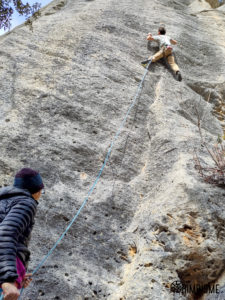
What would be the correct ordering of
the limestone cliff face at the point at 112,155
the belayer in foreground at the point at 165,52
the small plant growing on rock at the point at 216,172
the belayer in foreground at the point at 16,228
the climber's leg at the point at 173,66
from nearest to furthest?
the belayer in foreground at the point at 16,228 < the limestone cliff face at the point at 112,155 < the small plant growing on rock at the point at 216,172 < the climber's leg at the point at 173,66 < the belayer in foreground at the point at 165,52

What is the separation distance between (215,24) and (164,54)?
14.0ft

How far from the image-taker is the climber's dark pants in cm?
891

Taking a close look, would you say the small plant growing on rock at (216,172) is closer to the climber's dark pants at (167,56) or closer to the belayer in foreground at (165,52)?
the belayer in foreground at (165,52)

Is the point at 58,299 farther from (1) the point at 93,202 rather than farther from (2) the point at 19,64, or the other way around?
(2) the point at 19,64

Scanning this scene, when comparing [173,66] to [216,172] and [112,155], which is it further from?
[216,172]

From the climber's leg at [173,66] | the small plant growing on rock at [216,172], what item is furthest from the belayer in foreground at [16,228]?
the climber's leg at [173,66]

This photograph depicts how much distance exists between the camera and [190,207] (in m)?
4.83

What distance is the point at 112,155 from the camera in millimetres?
6258

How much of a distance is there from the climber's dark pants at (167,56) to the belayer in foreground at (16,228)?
6.39 m

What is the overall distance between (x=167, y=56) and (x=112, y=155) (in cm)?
419

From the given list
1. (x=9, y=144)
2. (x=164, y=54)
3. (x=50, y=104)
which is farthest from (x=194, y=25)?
(x=9, y=144)

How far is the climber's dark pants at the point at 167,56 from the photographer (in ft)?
29.2

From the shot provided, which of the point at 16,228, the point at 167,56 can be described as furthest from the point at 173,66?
the point at 16,228

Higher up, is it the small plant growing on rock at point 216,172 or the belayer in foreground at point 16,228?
the belayer in foreground at point 16,228
